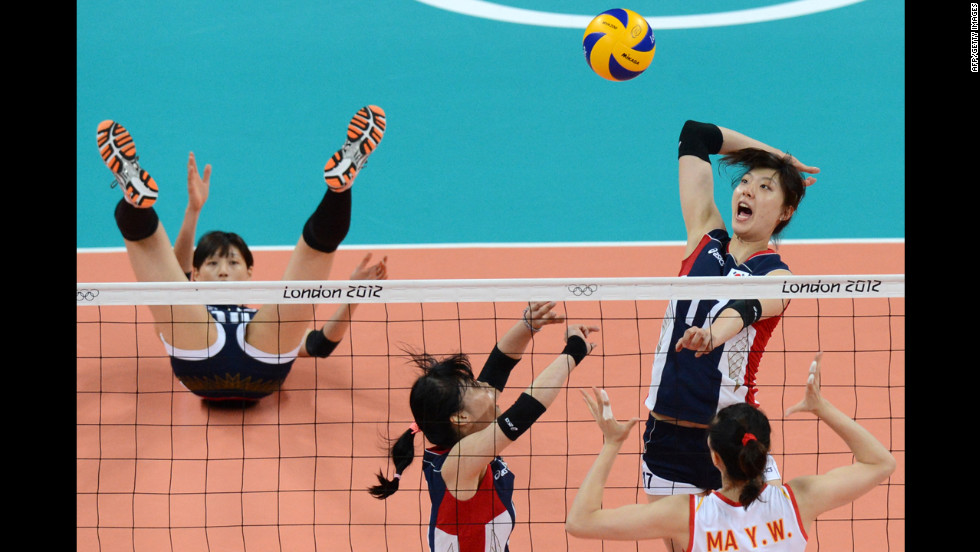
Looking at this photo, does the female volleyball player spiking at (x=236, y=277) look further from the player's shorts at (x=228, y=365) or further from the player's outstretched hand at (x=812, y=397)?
the player's outstretched hand at (x=812, y=397)

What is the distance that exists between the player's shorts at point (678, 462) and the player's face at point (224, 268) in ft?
10.1

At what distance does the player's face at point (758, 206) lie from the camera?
3.85m

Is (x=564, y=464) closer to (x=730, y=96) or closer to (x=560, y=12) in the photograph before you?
(x=730, y=96)

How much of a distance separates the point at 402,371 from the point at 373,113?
2.02 metres

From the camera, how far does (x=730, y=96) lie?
1023cm

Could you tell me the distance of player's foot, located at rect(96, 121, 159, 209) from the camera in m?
4.83

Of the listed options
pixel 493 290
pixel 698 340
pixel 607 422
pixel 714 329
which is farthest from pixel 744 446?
pixel 493 290

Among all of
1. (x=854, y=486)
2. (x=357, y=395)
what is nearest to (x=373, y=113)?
(x=357, y=395)

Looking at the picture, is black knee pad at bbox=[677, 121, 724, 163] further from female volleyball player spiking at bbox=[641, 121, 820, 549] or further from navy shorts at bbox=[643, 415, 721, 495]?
navy shorts at bbox=[643, 415, 721, 495]

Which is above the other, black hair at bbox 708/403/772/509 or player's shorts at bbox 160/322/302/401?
player's shorts at bbox 160/322/302/401

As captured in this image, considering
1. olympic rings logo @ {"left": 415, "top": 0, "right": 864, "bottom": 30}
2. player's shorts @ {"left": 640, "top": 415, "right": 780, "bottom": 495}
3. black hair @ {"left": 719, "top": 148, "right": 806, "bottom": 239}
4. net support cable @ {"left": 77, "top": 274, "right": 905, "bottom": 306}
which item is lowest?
player's shorts @ {"left": 640, "top": 415, "right": 780, "bottom": 495}

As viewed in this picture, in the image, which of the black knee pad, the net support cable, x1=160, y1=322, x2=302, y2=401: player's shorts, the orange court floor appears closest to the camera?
the net support cable

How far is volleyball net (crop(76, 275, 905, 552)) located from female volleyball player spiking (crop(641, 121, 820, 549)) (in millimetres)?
184

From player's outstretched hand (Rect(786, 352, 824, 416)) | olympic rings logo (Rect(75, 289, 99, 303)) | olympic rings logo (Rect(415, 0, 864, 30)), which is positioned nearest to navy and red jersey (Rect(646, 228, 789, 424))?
player's outstretched hand (Rect(786, 352, 824, 416))
